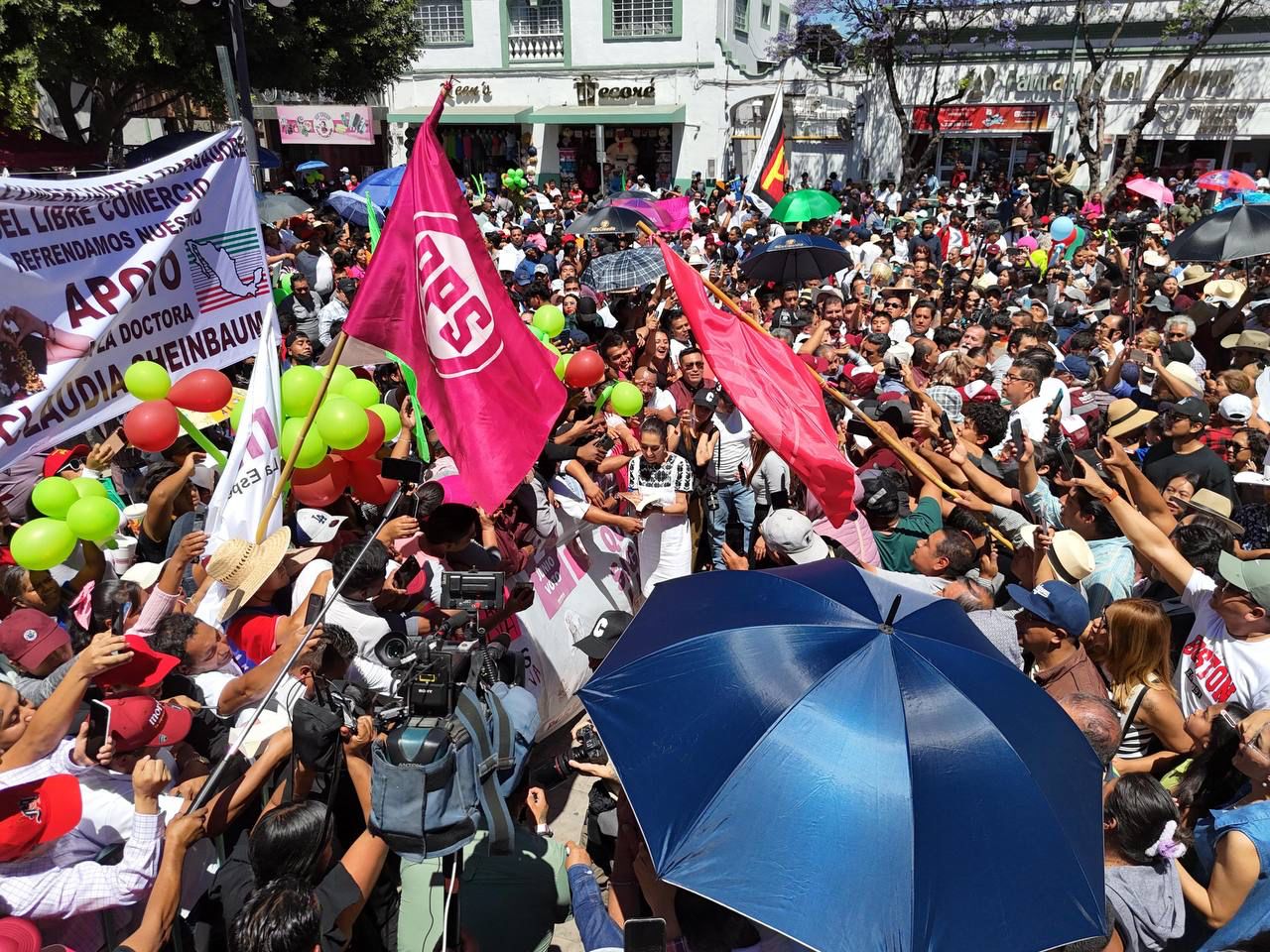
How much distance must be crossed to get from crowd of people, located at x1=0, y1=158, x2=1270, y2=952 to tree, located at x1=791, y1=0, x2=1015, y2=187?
2290 cm

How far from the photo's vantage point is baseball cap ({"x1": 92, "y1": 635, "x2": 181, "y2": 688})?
297 cm

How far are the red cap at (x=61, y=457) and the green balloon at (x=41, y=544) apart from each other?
66.3 inches

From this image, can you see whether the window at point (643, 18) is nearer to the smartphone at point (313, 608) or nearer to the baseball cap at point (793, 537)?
the baseball cap at point (793, 537)

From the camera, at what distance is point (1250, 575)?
322cm

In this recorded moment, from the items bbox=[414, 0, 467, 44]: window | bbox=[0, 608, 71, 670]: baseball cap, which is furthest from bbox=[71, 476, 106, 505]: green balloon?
bbox=[414, 0, 467, 44]: window

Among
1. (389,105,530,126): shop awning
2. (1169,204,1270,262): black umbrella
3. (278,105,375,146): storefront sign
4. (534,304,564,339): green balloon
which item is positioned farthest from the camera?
(389,105,530,126): shop awning

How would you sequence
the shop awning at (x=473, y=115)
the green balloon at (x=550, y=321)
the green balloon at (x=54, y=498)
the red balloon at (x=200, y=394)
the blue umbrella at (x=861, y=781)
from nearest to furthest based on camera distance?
the blue umbrella at (x=861, y=781)
the green balloon at (x=54, y=498)
the red balloon at (x=200, y=394)
the green balloon at (x=550, y=321)
the shop awning at (x=473, y=115)

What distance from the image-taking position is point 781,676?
2.45 meters

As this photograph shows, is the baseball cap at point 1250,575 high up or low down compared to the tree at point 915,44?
down

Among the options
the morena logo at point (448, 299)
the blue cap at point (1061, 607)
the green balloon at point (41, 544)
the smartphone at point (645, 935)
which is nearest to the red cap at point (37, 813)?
the green balloon at point (41, 544)

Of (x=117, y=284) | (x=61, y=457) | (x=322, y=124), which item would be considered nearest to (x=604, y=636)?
(x=117, y=284)

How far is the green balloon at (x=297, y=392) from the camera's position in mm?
4383

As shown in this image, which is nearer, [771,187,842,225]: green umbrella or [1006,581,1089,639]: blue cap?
[1006,581,1089,639]: blue cap

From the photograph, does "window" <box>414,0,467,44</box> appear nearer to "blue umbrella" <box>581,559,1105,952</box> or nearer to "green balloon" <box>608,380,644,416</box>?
"green balloon" <box>608,380,644,416</box>
